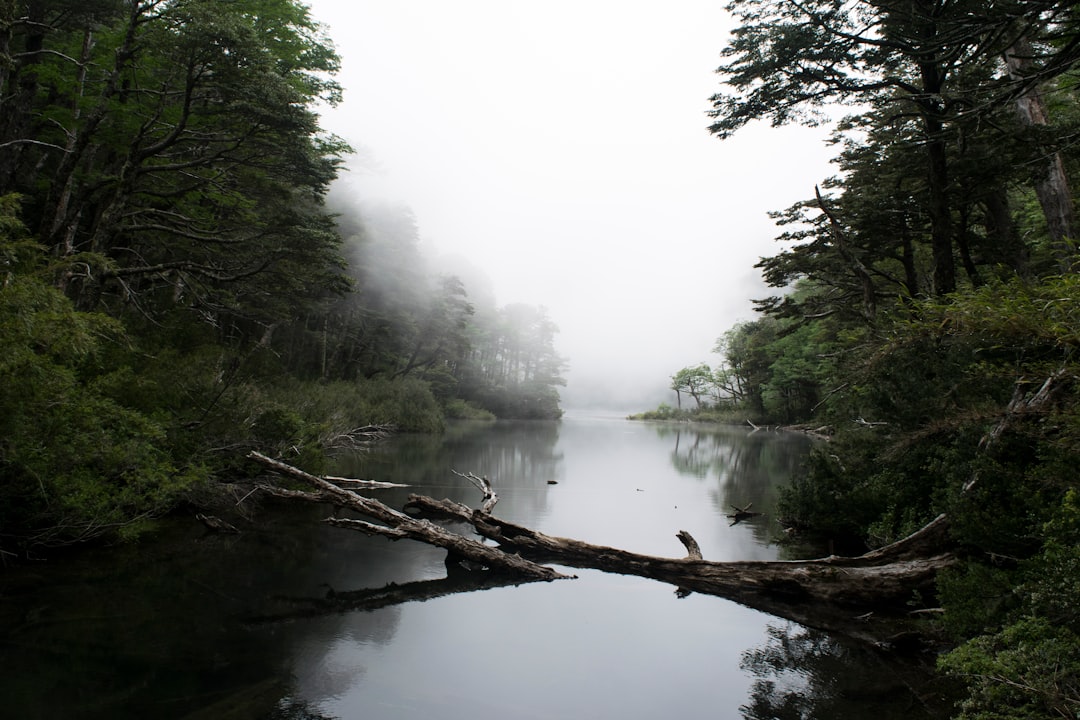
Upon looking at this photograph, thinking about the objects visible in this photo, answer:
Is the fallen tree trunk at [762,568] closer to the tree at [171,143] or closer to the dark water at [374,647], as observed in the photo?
the dark water at [374,647]

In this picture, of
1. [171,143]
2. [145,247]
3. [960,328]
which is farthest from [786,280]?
[145,247]

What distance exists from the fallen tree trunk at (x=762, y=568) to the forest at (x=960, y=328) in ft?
1.89

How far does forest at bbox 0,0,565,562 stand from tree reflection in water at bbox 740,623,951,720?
6.65 meters

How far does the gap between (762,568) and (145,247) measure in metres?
16.6

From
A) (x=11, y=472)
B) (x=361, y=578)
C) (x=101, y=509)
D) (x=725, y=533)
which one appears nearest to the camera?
(x=11, y=472)

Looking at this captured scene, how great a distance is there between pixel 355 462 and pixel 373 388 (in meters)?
12.6

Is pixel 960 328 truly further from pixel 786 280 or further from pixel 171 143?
pixel 171 143

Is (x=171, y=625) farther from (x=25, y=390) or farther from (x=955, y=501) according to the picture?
(x=955, y=501)

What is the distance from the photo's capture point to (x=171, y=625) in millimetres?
5180

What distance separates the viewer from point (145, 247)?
603 inches

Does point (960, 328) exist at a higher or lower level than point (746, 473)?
higher

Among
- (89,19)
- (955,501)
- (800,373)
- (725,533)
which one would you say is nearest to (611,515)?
(725,533)

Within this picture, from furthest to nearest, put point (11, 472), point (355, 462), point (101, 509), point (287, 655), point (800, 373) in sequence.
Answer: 1. point (800, 373)
2. point (355, 462)
3. point (101, 509)
4. point (11, 472)
5. point (287, 655)

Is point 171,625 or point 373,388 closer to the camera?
point 171,625
